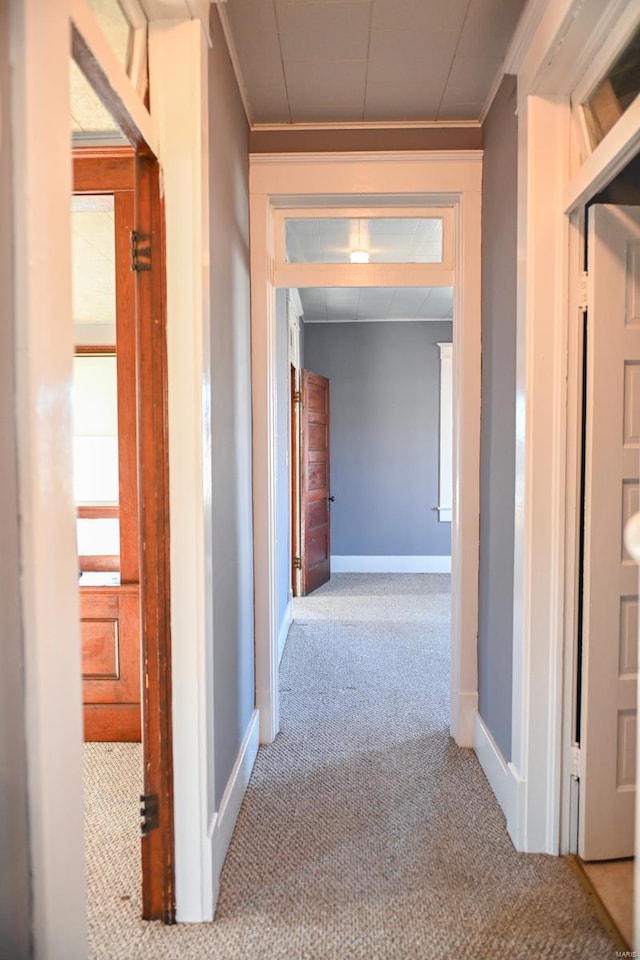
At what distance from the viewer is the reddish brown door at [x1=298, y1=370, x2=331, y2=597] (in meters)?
5.12

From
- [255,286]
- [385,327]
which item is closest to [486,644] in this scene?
[255,286]

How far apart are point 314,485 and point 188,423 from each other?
3.88m

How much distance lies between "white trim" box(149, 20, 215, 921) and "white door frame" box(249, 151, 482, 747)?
2.93ft

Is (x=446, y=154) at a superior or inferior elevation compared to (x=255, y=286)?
superior

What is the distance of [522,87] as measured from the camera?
1810mm

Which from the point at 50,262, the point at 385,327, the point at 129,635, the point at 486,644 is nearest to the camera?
the point at 50,262

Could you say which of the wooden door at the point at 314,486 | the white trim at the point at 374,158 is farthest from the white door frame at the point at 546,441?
the wooden door at the point at 314,486

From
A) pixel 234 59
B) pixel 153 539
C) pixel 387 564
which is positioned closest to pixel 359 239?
Result: pixel 234 59

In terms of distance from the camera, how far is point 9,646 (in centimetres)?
74

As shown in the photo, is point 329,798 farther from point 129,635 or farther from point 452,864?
point 129,635

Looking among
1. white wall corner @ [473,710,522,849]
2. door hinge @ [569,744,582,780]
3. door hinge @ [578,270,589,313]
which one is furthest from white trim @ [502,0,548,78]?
white wall corner @ [473,710,522,849]

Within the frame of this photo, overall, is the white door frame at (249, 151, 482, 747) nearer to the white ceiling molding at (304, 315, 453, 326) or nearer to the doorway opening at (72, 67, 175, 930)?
the doorway opening at (72, 67, 175, 930)

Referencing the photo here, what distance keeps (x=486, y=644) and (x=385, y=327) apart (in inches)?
174

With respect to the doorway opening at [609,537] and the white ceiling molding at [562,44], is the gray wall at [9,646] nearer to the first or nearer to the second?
the white ceiling molding at [562,44]
